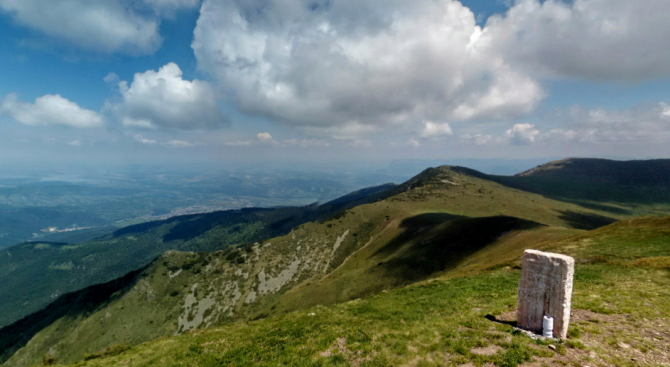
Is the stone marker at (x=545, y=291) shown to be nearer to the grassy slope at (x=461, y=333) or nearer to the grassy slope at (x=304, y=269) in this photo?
the grassy slope at (x=461, y=333)

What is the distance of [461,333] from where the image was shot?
559 inches

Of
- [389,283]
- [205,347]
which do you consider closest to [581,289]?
[205,347]

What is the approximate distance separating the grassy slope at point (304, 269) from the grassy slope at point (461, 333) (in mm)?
28522

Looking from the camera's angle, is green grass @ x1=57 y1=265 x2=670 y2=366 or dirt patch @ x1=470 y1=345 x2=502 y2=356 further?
green grass @ x1=57 y1=265 x2=670 y2=366

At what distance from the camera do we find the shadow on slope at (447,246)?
177 ft

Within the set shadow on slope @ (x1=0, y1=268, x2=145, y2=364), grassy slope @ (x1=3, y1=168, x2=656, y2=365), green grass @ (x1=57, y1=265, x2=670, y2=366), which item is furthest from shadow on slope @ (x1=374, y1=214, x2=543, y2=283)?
shadow on slope @ (x1=0, y1=268, x2=145, y2=364)

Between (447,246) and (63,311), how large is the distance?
163m

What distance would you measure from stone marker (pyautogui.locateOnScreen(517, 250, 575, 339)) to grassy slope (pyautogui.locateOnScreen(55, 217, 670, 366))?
98 cm

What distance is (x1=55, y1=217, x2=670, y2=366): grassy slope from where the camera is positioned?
1185 centimetres

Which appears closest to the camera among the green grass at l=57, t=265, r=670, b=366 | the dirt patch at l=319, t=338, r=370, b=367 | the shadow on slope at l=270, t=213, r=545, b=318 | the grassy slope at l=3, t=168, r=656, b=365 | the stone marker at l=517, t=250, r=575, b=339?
the green grass at l=57, t=265, r=670, b=366

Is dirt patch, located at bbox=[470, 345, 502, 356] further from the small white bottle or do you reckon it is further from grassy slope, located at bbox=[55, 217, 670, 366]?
the small white bottle

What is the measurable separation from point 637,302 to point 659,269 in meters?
10.3

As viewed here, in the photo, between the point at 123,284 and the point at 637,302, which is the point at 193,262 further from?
the point at 637,302

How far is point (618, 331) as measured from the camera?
13281mm
